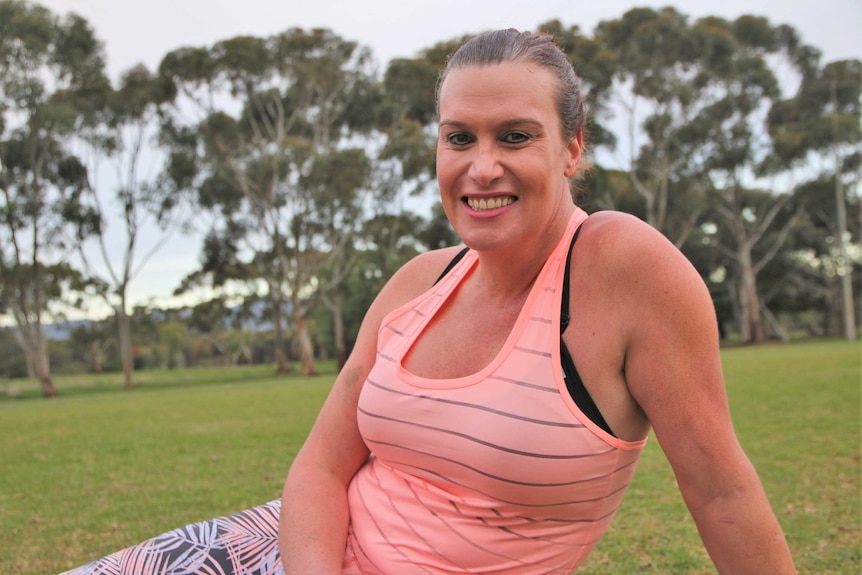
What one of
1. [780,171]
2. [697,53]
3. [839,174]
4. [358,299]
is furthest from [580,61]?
[358,299]

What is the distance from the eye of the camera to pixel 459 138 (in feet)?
4.42

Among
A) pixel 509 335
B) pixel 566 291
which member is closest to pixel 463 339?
pixel 509 335

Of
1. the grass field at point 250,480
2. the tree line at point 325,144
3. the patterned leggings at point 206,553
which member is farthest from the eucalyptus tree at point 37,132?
the patterned leggings at point 206,553

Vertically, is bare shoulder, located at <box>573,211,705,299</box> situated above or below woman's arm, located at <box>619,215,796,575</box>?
above

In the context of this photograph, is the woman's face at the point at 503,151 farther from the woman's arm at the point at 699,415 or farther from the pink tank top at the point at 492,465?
the woman's arm at the point at 699,415

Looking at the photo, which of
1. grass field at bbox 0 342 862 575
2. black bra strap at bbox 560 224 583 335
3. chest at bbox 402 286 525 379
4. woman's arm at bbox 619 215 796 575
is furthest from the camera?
grass field at bbox 0 342 862 575

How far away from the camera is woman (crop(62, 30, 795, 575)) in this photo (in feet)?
3.89

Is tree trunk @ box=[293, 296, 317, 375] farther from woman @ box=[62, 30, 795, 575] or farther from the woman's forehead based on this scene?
the woman's forehead

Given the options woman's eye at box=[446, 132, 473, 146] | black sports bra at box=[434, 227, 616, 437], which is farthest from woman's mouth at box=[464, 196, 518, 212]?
black sports bra at box=[434, 227, 616, 437]

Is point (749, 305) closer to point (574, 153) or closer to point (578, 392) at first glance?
point (574, 153)

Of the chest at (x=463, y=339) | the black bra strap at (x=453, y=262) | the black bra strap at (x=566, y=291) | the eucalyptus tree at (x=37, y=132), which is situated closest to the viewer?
the black bra strap at (x=566, y=291)

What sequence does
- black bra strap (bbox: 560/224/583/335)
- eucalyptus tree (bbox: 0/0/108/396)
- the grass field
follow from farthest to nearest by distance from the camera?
eucalyptus tree (bbox: 0/0/108/396), the grass field, black bra strap (bbox: 560/224/583/335)

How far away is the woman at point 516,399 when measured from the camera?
118 cm

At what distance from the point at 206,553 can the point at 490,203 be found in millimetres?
840
